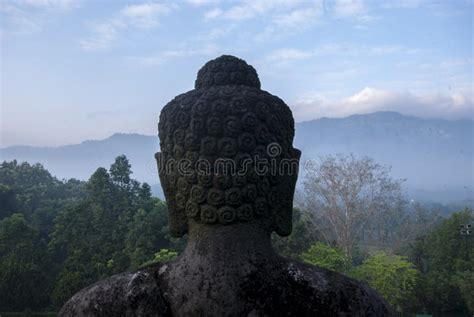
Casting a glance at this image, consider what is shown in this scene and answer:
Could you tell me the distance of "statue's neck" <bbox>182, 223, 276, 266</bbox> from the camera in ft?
10.1

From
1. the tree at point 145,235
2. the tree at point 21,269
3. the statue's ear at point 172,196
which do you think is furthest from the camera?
the tree at point 145,235

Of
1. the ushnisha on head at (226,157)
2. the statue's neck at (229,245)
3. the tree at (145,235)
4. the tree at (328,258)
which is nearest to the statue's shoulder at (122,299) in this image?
the statue's neck at (229,245)

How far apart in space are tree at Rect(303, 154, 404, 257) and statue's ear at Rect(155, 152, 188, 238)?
3210 centimetres

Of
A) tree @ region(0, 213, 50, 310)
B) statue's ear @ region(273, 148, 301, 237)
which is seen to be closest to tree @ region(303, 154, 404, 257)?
tree @ region(0, 213, 50, 310)

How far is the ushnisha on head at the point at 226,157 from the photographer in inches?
126

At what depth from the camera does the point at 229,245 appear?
3123 millimetres

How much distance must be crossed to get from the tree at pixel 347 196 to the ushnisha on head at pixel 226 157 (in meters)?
32.1

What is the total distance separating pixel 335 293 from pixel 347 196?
33295 mm

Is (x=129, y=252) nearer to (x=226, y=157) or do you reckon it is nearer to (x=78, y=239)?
(x=78, y=239)

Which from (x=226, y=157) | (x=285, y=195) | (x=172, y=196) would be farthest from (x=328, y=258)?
(x=226, y=157)

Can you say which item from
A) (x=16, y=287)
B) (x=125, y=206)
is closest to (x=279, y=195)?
(x=16, y=287)

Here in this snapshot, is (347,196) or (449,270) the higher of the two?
(347,196)

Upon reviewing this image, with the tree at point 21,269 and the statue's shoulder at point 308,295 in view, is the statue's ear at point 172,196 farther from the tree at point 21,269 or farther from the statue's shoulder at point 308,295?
the tree at point 21,269

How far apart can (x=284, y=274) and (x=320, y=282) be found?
24 centimetres
